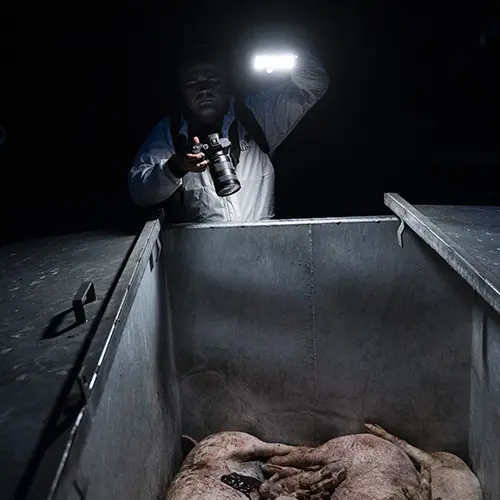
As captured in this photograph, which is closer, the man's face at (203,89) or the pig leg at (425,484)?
the pig leg at (425,484)

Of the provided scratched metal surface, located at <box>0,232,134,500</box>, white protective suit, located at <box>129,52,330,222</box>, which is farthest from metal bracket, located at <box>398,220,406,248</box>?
scratched metal surface, located at <box>0,232,134,500</box>

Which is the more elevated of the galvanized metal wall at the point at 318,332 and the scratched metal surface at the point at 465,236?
the scratched metal surface at the point at 465,236

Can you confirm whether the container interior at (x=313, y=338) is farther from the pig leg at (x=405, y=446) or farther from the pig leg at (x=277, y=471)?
the pig leg at (x=277, y=471)

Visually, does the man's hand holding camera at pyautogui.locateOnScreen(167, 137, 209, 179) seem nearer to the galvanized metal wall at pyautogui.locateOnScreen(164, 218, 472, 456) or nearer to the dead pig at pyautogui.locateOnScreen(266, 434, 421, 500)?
the galvanized metal wall at pyautogui.locateOnScreen(164, 218, 472, 456)

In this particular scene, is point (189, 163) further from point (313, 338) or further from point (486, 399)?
point (486, 399)

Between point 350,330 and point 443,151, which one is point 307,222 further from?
point 443,151

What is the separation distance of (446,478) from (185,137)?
2722 millimetres

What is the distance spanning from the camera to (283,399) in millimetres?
3428

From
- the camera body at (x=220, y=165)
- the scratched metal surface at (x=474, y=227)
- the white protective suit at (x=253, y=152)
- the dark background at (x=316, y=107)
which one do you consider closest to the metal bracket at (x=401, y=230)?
the scratched metal surface at (x=474, y=227)

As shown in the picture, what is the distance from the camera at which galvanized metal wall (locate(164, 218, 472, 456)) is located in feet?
10.1

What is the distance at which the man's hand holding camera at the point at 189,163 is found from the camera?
2.87 m

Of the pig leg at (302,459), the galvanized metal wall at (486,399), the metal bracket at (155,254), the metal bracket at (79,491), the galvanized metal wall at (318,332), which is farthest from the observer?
the galvanized metal wall at (318,332)

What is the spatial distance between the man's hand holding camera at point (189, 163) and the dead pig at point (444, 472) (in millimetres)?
1973

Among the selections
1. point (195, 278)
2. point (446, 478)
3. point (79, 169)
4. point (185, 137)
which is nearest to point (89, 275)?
point (195, 278)
